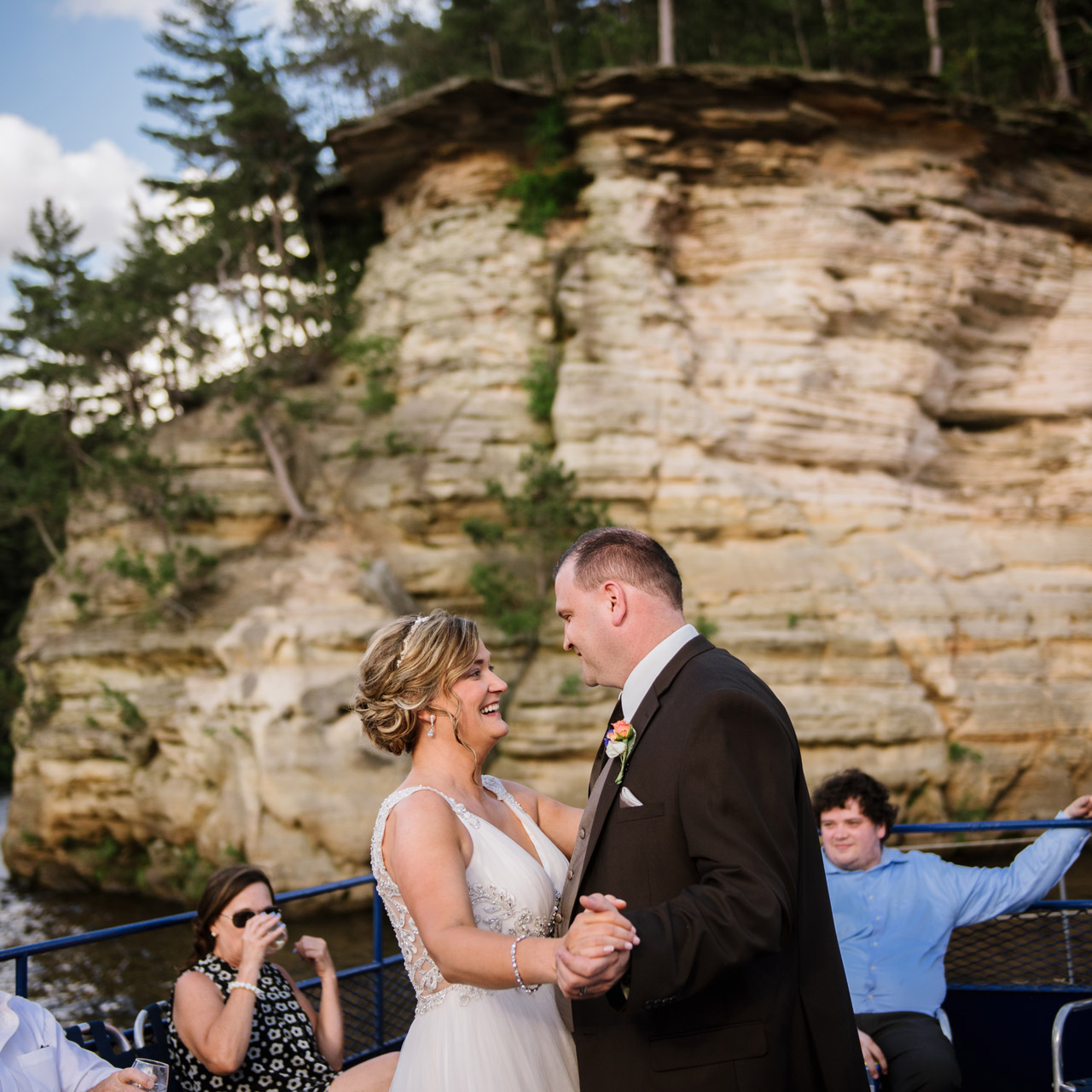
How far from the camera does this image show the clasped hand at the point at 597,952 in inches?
68.9

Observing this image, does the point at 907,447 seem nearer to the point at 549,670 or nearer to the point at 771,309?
the point at 771,309

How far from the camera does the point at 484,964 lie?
2031mm

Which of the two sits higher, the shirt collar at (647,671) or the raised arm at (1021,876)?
the shirt collar at (647,671)

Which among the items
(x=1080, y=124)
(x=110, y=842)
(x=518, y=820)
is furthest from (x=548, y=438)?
(x=518, y=820)

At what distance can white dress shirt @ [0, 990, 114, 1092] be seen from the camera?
2729mm

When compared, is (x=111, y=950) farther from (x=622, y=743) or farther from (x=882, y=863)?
(x=622, y=743)

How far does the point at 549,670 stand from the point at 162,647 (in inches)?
265

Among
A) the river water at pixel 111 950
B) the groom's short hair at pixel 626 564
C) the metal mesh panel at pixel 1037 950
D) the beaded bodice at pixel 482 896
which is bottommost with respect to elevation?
the river water at pixel 111 950

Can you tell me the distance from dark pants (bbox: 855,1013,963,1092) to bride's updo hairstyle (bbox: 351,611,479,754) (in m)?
2.25

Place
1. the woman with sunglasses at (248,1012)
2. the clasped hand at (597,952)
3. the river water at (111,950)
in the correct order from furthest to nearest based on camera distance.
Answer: the river water at (111,950) < the woman with sunglasses at (248,1012) < the clasped hand at (597,952)

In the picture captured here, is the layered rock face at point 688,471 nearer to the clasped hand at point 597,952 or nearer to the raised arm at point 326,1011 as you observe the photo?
the raised arm at point 326,1011

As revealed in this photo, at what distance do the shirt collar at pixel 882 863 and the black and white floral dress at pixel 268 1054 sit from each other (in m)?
2.21

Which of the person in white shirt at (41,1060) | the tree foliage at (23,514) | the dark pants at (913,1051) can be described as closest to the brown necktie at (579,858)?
the person in white shirt at (41,1060)

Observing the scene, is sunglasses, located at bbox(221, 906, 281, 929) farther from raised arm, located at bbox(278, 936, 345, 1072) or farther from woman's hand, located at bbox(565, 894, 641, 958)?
woman's hand, located at bbox(565, 894, 641, 958)
